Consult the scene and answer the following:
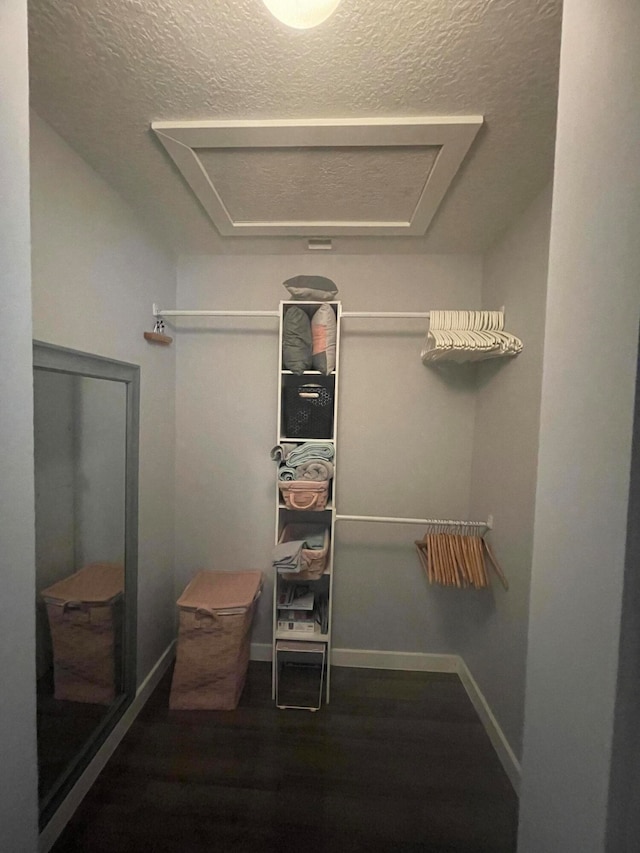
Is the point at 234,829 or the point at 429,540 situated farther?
the point at 429,540

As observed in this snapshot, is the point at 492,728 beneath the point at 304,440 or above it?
beneath

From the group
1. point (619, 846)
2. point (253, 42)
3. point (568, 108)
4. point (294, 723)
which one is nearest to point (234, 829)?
point (294, 723)

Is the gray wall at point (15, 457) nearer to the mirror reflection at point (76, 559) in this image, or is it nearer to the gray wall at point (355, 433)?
the mirror reflection at point (76, 559)

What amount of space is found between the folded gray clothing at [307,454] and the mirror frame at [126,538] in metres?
0.82

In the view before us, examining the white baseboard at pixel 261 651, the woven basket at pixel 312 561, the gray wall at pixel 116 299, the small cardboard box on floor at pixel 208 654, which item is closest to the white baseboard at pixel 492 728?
the woven basket at pixel 312 561

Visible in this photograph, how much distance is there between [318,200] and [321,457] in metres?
1.24

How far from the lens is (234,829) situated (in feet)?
4.54

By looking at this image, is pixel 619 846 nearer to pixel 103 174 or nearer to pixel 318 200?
pixel 318 200

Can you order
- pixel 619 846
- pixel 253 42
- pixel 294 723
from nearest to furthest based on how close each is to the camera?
pixel 619 846 < pixel 253 42 < pixel 294 723

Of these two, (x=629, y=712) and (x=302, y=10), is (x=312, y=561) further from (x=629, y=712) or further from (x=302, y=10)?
(x=302, y=10)

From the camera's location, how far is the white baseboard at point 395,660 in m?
2.28

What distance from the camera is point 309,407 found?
6.44ft

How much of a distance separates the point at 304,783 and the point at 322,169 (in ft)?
8.46

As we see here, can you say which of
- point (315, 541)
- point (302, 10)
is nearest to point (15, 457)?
point (302, 10)
